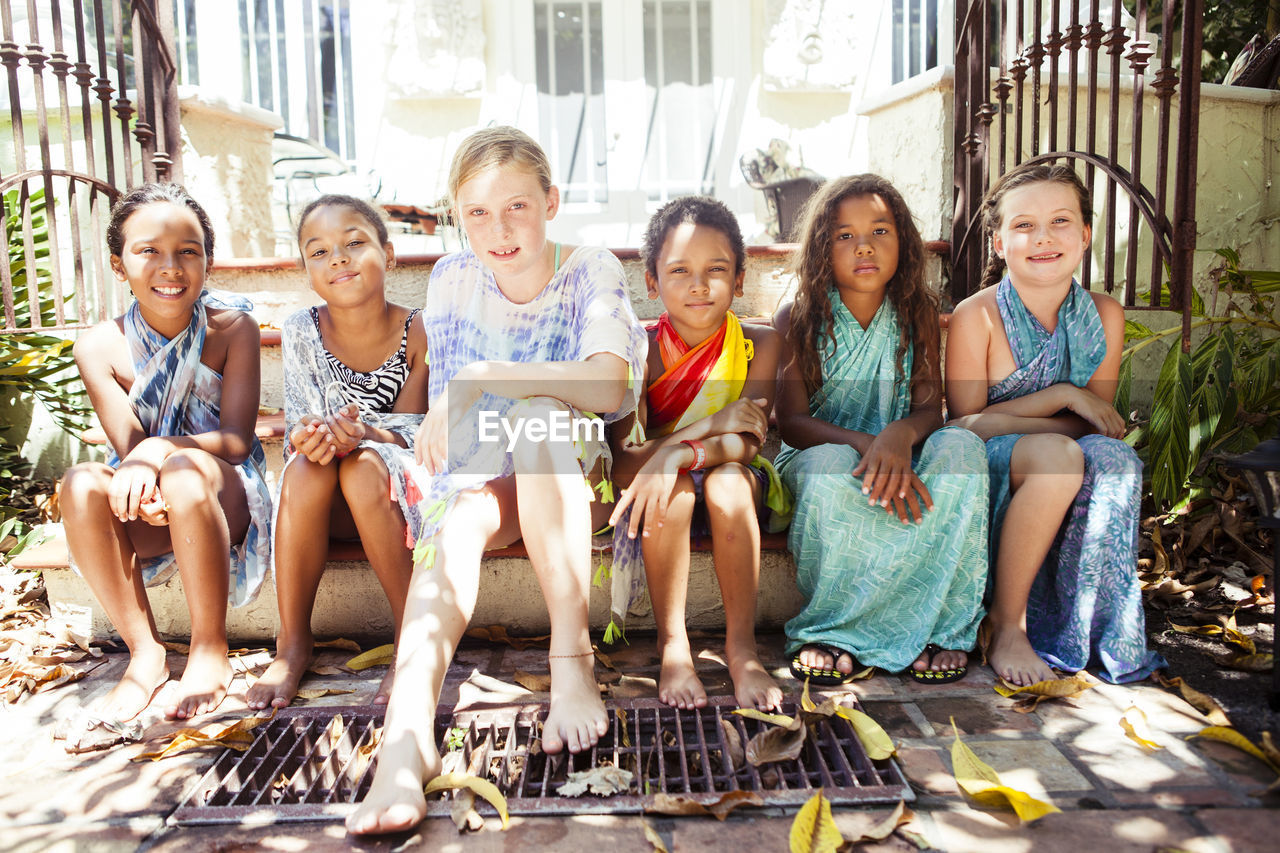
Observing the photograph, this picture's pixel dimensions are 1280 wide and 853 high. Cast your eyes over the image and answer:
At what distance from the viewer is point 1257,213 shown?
12.1ft

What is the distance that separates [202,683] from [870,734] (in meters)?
1.56

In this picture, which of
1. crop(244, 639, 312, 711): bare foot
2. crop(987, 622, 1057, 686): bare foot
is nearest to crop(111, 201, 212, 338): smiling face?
crop(244, 639, 312, 711): bare foot

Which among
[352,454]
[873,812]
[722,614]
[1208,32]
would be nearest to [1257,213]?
[1208,32]

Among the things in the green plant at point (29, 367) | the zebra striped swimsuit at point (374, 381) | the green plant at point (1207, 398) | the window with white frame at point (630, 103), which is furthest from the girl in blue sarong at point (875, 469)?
the window with white frame at point (630, 103)

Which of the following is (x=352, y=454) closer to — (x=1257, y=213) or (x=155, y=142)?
(x=155, y=142)

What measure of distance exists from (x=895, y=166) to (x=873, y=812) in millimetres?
2872

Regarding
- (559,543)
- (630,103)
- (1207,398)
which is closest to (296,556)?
(559,543)

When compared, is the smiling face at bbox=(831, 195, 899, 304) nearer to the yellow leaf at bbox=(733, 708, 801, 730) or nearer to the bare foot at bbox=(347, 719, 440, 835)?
the yellow leaf at bbox=(733, 708, 801, 730)

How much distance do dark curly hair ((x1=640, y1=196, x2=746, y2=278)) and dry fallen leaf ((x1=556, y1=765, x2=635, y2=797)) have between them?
4.46 feet

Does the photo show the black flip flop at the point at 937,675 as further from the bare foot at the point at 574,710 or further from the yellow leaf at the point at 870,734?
the bare foot at the point at 574,710

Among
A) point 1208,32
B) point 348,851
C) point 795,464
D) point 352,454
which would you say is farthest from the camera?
point 1208,32

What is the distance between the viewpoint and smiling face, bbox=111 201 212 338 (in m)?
2.33

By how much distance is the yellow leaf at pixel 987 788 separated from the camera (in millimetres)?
1481

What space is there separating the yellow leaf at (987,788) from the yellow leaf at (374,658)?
4.61ft
